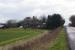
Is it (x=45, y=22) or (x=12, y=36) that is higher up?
(x=12, y=36)

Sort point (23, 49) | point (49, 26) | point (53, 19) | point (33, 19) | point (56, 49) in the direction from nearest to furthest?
point (23, 49) → point (56, 49) → point (49, 26) → point (53, 19) → point (33, 19)

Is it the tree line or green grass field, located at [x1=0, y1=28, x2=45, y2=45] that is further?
the tree line

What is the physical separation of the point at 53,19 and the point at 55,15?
20.9 ft

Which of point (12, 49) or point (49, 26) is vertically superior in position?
Result: point (12, 49)

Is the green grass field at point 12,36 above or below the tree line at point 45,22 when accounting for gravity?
above

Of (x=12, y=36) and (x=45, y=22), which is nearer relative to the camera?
(x=12, y=36)

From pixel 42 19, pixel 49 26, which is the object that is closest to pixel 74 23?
pixel 42 19

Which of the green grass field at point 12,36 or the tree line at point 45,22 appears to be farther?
the tree line at point 45,22

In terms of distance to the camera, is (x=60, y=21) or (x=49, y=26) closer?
(x=49, y=26)

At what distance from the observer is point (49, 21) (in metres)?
129

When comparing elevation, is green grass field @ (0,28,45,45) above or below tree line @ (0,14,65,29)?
above

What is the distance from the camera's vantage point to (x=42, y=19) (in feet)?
499

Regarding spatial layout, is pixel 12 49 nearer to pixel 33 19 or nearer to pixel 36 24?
pixel 36 24

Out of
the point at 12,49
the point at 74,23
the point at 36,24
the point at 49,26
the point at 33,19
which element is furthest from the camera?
the point at 74,23
